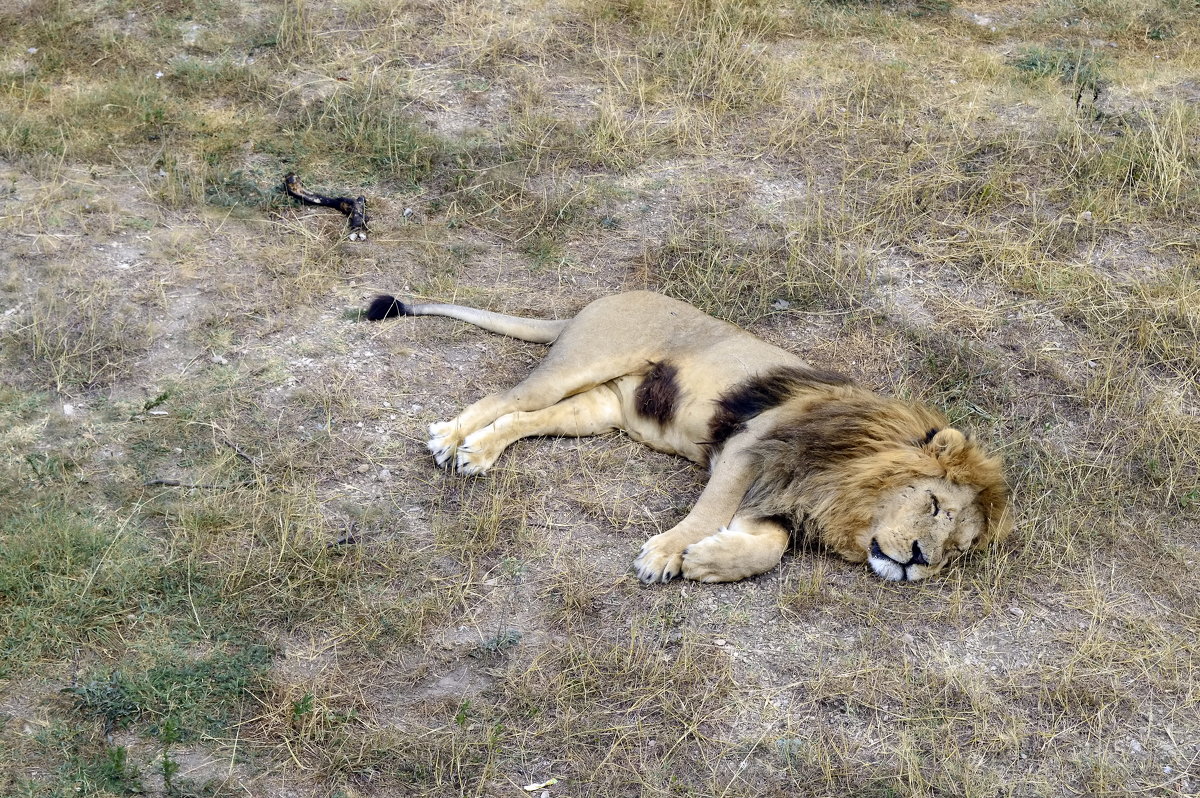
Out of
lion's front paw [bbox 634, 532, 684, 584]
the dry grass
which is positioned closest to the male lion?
lion's front paw [bbox 634, 532, 684, 584]

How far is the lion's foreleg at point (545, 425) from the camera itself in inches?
160

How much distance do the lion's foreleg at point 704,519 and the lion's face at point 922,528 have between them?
45 cm

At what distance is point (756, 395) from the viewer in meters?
4.14

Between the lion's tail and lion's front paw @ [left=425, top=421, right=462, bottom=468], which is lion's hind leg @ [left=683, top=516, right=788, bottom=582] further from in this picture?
the lion's tail

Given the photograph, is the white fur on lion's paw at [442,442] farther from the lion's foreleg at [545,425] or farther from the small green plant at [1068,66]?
the small green plant at [1068,66]

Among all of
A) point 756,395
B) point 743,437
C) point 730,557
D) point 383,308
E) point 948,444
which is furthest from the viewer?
point 383,308

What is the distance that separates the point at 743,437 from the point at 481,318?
130 cm

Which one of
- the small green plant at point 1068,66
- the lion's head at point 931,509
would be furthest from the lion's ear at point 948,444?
the small green plant at point 1068,66

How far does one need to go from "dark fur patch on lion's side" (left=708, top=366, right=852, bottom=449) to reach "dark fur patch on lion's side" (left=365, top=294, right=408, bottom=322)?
55.7 inches

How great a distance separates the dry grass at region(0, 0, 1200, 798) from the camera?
310 centimetres

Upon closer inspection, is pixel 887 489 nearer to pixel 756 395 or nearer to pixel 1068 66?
pixel 756 395

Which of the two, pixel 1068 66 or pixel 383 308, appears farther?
pixel 1068 66

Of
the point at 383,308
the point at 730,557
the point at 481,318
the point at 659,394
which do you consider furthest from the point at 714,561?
the point at 383,308

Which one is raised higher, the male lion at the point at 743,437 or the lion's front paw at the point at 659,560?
the male lion at the point at 743,437
